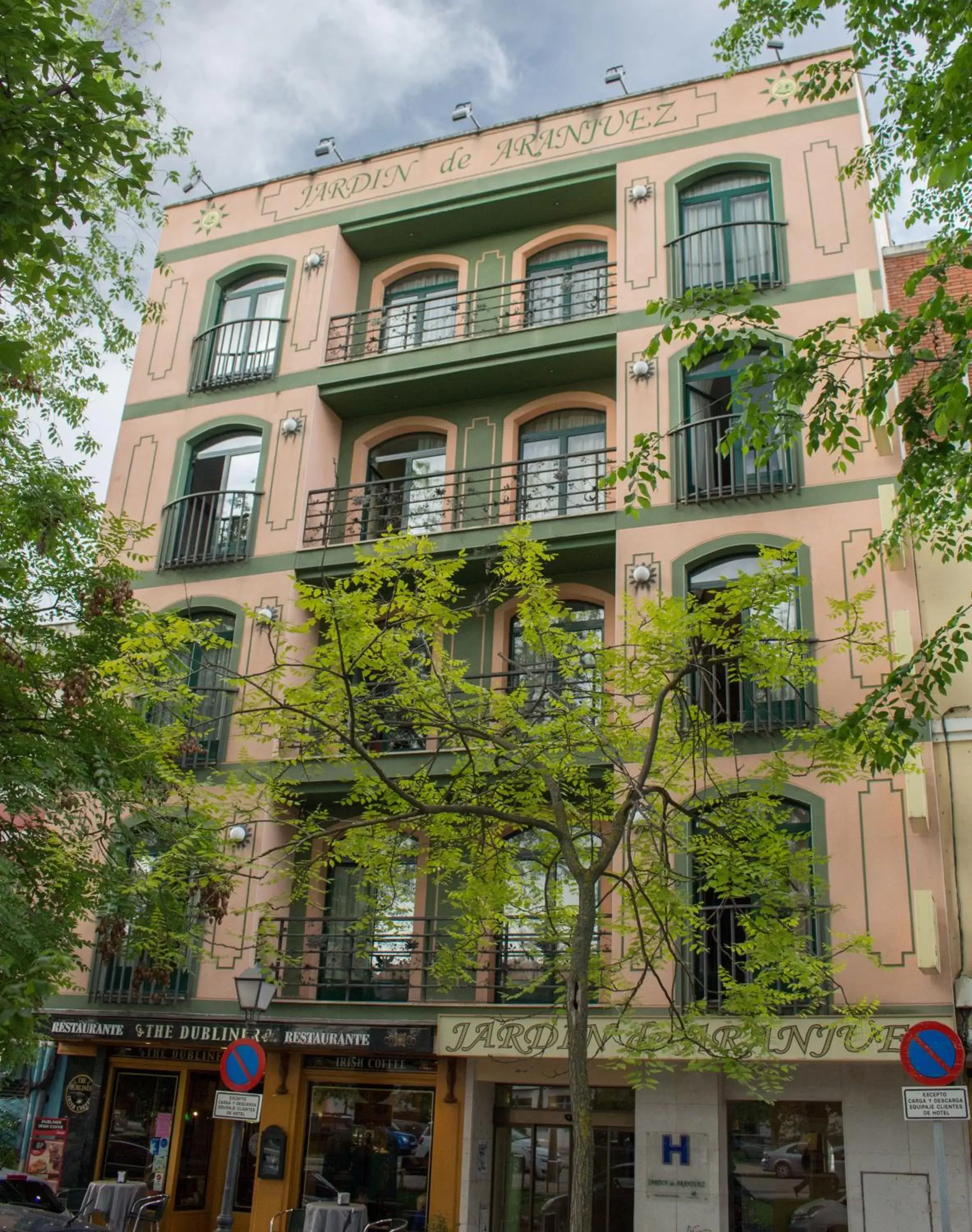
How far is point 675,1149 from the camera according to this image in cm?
1507

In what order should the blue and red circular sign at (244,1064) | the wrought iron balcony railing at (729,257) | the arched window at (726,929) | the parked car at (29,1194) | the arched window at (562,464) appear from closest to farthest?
the blue and red circular sign at (244,1064)
the arched window at (726,929)
the parked car at (29,1194)
the wrought iron balcony railing at (729,257)
the arched window at (562,464)

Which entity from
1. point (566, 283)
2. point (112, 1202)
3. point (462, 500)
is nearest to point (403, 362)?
point (462, 500)

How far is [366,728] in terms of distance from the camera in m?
13.3

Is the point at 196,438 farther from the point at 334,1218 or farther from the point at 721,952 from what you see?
the point at 334,1218

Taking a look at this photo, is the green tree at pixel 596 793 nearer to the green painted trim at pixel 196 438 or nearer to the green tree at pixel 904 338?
the green tree at pixel 904 338

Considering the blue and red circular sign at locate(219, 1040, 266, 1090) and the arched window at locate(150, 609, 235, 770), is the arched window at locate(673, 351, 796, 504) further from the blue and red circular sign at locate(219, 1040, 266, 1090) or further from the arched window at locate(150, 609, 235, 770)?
the blue and red circular sign at locate(219, 1040, 266, 1090)

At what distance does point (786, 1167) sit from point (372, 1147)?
5836 mm

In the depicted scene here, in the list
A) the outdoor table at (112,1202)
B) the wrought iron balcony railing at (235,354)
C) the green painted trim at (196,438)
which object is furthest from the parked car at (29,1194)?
the wrought iron balcony railing at (235,354)

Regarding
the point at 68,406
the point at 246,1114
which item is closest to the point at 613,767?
the point at 246,1114

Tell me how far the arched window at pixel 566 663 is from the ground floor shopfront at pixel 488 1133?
4229 millimetres

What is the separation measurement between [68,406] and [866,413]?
10545 mm

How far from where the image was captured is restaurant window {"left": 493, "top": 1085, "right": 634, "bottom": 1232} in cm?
1611

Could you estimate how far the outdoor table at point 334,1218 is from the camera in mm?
15609

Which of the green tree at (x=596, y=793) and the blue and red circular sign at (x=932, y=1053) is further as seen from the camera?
the green tree at (x=596, y=793)
